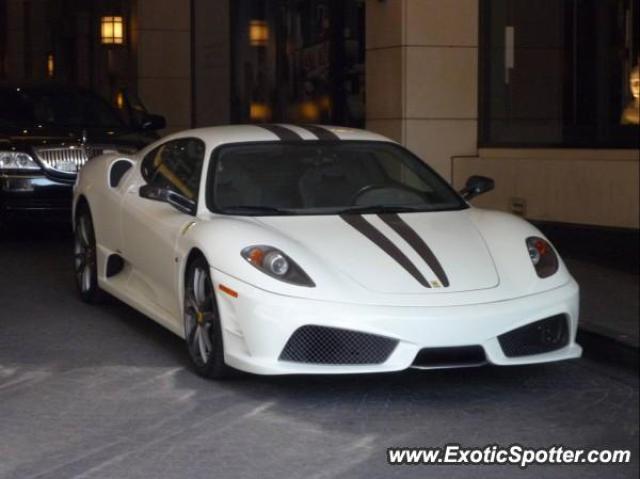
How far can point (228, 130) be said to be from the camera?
30.1 ft

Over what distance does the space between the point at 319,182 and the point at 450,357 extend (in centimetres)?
173

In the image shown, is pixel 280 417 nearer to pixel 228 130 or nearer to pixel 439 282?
pixel 439 282

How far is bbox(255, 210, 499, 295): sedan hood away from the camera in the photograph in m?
7.43

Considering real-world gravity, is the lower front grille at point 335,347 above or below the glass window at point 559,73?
below

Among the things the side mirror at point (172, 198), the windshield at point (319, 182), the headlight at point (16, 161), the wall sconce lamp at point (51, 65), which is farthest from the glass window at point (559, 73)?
the wall sconce lamp at point (51, 65)

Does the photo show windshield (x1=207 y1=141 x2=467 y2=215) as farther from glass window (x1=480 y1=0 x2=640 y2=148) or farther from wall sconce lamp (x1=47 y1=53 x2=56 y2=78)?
wall sconce lamp (x1=47 y1=53 x2=56 y2=78)

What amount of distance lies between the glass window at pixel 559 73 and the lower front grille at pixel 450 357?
17.2 feet

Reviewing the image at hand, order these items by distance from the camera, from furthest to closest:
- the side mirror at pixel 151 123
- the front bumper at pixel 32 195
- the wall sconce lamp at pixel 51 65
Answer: the wall sconce lamp at pixel 51 65, the side mirror at pixel 151 123, the front bumper at pixel 32 195

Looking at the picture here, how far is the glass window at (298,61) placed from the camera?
55.0 ft

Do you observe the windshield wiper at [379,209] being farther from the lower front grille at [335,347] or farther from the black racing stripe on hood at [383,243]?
the lower front grille at [335,347]

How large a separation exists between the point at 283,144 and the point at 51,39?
2044cm

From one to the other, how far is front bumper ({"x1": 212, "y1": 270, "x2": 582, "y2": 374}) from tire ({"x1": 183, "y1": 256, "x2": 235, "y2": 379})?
20 cm

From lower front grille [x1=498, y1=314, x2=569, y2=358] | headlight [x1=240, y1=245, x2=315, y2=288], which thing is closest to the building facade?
lower front grille [x1=498, y1=314, x2=569, y2=358]

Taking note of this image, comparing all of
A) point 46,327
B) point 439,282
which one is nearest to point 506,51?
point 46,327
